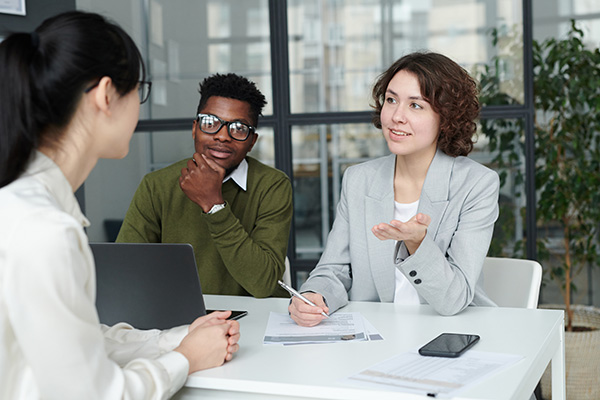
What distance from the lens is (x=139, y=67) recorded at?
1127mm

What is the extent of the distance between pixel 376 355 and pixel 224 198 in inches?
40.7

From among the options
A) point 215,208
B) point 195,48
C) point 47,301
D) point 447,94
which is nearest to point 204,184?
point 215,208

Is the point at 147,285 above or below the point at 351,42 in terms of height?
below

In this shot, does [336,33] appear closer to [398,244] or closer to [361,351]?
[398,244]

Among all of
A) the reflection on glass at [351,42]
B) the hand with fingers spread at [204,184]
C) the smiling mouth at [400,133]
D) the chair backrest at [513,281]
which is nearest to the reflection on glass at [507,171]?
the reflection on glass at [351,42]

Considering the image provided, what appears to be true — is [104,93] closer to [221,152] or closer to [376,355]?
[376,355]

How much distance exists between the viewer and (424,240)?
165 centimetres

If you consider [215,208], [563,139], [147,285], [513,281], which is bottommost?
[513,281]

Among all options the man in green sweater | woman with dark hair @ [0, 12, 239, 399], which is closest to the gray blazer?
the man in green sweater

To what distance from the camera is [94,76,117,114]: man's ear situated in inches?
40.6

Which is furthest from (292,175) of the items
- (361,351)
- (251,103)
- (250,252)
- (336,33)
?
(361,351)

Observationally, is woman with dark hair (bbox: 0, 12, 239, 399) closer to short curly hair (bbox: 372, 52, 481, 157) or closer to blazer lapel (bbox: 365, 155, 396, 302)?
blazer lapel (bbox: 365, 155, 396, 302)

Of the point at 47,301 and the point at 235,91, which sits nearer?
the point at 47,301

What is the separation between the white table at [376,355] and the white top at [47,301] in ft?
0.80
